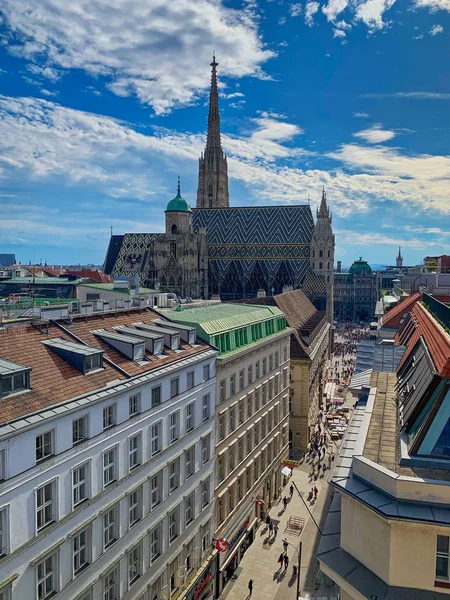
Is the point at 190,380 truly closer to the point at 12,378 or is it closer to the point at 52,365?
the point at 52,365

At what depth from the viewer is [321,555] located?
628 inches

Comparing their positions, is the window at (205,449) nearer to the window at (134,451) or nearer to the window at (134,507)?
the window at (134,507)

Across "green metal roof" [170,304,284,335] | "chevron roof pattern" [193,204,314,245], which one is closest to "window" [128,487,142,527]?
"green metal roof" [170,304,284,335]

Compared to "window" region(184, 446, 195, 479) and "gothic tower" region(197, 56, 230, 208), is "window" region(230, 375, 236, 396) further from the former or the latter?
"gothic tower" region(197, 56, 230, 208)

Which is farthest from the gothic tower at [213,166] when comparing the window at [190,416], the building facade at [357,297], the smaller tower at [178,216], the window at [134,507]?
the window at [134,507]

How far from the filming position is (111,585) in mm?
23781

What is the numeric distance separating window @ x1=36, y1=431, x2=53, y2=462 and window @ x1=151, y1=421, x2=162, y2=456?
7570 mm

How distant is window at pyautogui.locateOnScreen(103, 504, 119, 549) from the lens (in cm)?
2339

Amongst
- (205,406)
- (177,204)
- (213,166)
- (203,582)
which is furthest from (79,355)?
(213,166)

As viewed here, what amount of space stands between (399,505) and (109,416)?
43.8 feet

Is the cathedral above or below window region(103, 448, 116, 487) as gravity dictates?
above

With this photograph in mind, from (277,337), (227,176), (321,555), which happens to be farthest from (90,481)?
(227,176)

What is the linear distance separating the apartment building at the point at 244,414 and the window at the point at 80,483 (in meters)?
14.0

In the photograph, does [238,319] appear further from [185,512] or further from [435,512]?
[435,512]
